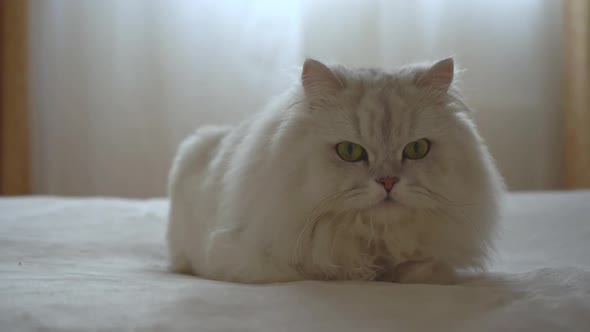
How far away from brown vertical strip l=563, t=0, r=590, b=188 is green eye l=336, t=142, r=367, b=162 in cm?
271

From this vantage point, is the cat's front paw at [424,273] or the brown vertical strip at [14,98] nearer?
the cat's front paw at [424,273]

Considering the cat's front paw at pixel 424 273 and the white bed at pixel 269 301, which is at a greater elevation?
the white bed at pixel 269 301

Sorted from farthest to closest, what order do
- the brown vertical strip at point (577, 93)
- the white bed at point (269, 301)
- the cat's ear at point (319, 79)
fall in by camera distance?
the brown vertical strip at point (577, 93) → the cat's ear at point (319, 79) → the white bed at point (269, 301)

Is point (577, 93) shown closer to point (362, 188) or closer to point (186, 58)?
point (186, 58)

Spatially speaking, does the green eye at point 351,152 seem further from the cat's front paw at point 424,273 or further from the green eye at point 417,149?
the cat's front paw at point 424,273

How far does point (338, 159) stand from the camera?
1.25 metres

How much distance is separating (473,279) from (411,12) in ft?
8.31

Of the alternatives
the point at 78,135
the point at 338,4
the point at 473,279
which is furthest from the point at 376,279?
the point at 78,135

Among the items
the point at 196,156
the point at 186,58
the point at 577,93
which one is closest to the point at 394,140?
the point at 196,156

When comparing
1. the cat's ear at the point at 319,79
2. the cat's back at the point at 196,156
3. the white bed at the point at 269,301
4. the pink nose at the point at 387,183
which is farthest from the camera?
the cat's back at the point at 196,156

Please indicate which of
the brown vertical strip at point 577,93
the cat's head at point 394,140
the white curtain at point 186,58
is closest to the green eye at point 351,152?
the cat's head at point 394,140

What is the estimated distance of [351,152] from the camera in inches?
49.1

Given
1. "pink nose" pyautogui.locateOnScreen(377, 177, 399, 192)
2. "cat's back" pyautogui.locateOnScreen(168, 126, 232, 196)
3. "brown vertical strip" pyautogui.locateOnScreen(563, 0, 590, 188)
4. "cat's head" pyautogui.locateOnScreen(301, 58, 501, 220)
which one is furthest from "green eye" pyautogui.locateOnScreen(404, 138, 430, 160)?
"brown vertical strip" pyautogui.locateOnScreen(563, 0, 590, 188)

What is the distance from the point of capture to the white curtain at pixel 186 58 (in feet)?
11.3
